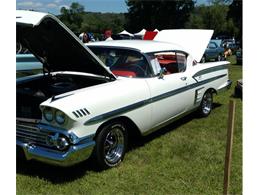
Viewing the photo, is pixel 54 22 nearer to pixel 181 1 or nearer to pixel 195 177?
pixel 195 177

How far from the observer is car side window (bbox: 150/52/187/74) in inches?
222

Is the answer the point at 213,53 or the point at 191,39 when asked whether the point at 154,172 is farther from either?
the point at 213,53

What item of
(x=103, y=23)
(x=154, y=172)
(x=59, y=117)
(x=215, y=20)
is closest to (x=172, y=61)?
(x=154, y=172)

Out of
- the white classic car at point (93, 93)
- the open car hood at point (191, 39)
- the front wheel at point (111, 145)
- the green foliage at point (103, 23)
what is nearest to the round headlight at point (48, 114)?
the white classic car at point (93, 93)

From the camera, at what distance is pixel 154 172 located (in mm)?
4066

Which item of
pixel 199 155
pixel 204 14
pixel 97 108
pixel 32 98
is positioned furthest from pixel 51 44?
pixel 204 14

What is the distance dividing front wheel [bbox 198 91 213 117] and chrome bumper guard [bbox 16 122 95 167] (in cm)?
309

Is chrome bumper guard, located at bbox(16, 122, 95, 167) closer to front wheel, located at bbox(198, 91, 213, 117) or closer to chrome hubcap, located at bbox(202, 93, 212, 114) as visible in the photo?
front wheel, located at bbox(198, 91, 213, 117)

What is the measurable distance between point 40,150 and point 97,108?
28.5 inches

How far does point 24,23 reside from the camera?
11.9 feet

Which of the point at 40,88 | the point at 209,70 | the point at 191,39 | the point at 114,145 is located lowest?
the point at 114,145

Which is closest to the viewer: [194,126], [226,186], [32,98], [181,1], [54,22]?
[226,186]

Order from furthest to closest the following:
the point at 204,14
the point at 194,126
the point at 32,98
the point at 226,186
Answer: the point at 204,14, the point at 194,126, the point at 32,98, the point at 226,186

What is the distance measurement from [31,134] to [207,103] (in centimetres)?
370
